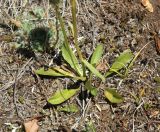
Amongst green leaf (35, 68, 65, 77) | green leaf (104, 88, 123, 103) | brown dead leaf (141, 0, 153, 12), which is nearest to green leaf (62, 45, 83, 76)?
green leaf (35, 68, 65, 77)

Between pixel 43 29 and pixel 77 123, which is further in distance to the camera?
pixel 43 29

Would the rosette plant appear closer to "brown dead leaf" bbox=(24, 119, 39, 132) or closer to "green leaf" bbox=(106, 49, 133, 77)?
"green leaf" bbox=(106, 49, 133, 77)

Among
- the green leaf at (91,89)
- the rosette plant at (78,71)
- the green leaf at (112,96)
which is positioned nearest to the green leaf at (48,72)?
the rosette plant at (78,71)

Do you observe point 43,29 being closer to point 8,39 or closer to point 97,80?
point 8,39

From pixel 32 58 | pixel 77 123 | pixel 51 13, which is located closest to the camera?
pixel 77 123

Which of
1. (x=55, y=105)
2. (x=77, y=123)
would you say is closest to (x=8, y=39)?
(x=55, y=105)

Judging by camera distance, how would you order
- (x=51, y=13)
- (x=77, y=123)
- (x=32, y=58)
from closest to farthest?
(x=77, y=123) < (x=32, y=58) < (x=51, y=13)

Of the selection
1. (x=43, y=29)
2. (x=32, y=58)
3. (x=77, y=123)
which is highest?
(x=43, y=29)
